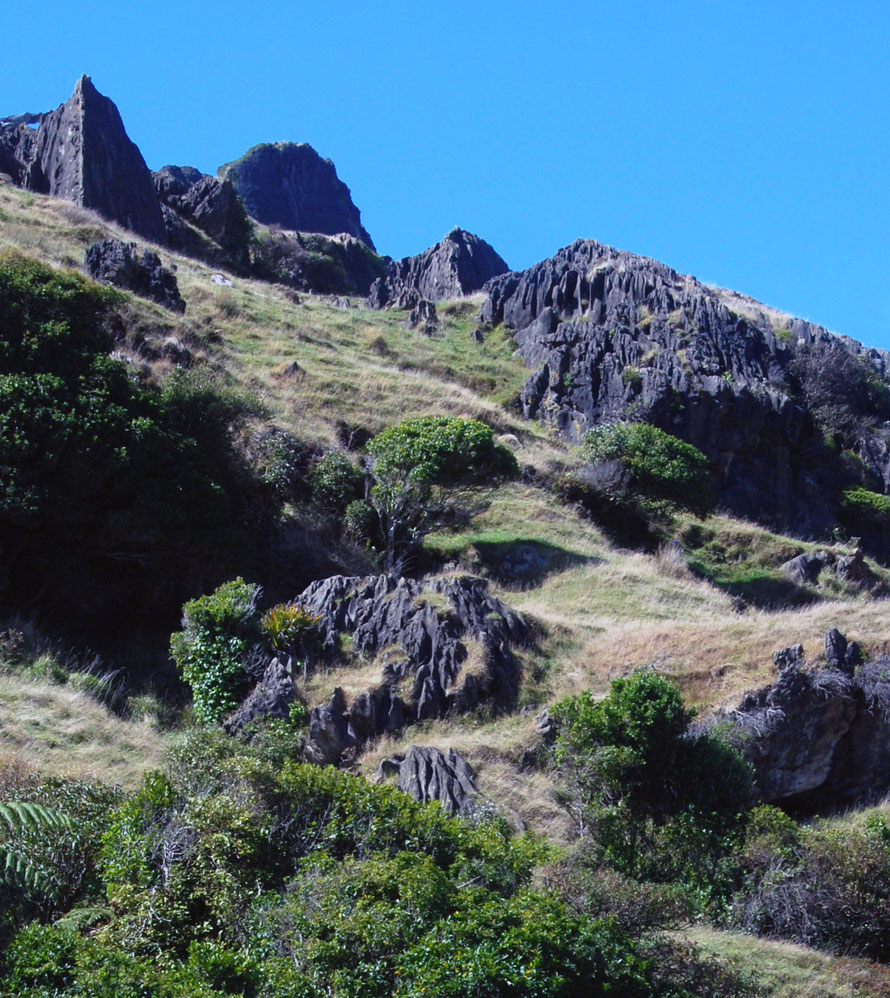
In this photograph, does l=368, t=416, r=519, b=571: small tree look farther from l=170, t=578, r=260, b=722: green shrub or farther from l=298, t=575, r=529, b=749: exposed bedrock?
l=170, t=578, r=260, b=722: green shrub

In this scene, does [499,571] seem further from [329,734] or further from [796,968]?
[796,968]

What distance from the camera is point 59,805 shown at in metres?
10.8

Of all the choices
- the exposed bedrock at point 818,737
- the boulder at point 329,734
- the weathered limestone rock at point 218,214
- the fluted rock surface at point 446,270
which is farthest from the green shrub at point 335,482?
the fluted rock surface at point 446,270

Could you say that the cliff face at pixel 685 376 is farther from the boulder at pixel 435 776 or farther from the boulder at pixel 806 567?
the boulder at pixel 435 776

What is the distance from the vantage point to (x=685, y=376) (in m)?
40.5

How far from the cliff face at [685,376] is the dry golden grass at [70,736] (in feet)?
85.4

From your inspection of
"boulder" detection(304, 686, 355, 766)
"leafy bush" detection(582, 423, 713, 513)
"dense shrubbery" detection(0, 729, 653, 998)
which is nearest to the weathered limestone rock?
"leafy bush" detection(582, 423, 713, 513)

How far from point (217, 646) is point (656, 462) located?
1671 cm

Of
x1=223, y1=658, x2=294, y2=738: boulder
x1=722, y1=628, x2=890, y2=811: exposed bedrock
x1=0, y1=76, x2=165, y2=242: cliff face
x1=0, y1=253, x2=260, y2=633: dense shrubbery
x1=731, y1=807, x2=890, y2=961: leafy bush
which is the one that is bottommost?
x1=731, y1=807, x2=890, y2=961: leafy bush

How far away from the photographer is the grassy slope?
14195mm

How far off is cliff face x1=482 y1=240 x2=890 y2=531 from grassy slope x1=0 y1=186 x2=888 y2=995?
2926 millimetres

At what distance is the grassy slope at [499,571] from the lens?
46.6ft

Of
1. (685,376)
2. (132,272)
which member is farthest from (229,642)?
(685,376)

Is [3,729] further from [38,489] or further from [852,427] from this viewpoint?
[852,427]
